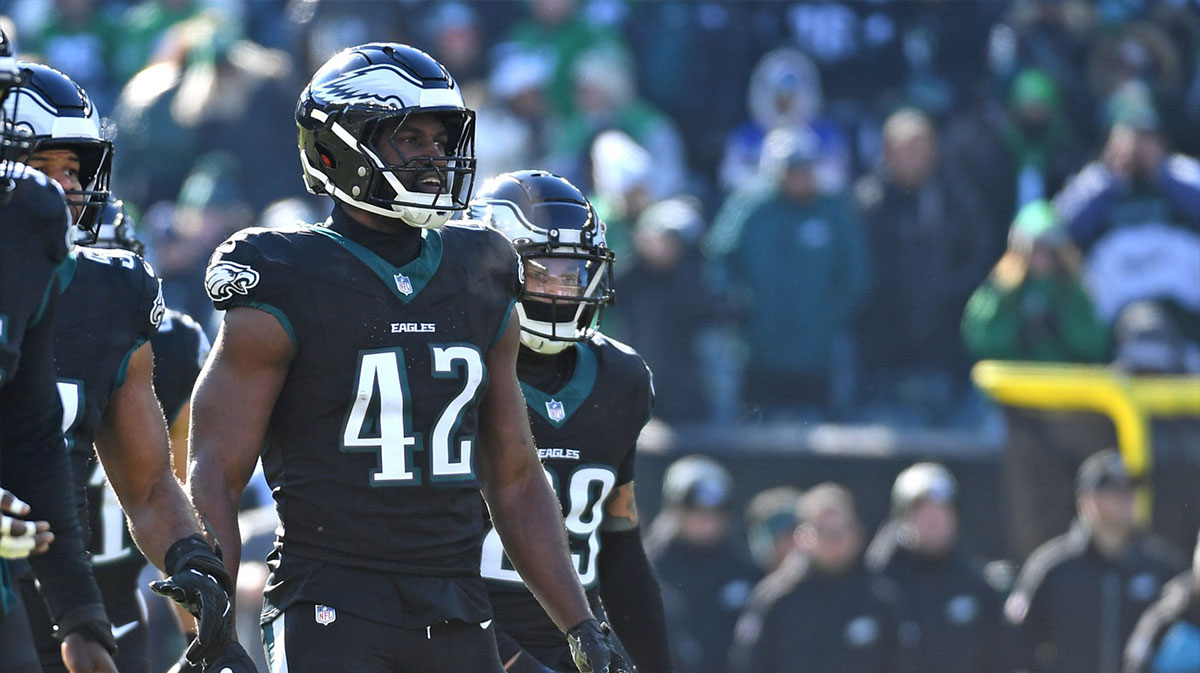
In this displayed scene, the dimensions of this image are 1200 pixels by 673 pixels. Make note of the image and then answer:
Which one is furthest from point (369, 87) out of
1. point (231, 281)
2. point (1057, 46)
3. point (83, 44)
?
point (83, 44)

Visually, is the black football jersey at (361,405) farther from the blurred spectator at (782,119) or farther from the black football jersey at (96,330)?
the blurred spectator at (782,119)

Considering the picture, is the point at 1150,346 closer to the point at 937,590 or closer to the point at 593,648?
the point at 937,590

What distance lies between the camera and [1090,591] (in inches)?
374

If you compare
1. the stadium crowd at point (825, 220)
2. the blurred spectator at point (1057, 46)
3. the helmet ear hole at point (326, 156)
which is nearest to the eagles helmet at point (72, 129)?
the helmet ear hole at point (326, 156)

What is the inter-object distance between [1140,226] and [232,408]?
23.8 feet

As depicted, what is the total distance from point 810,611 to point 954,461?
1121 millimetres

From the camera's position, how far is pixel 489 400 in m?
4.22

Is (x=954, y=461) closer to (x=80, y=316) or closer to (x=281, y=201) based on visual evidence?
(x=281, y=201)

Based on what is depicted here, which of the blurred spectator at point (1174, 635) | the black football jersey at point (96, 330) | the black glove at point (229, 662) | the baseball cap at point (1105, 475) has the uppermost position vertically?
the black football jersey at point (96, 330)

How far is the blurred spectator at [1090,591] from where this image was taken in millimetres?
9477

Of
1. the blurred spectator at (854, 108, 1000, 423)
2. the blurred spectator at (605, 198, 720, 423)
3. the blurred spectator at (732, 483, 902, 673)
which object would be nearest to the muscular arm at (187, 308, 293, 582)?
the blurred spectator at (732, 483, 902, 673)

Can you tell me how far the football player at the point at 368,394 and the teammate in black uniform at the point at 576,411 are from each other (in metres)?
0.76

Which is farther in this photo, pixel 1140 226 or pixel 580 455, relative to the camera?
pixel 1140 226

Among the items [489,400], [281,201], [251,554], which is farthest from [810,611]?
[489,400]
